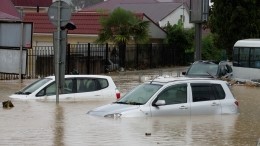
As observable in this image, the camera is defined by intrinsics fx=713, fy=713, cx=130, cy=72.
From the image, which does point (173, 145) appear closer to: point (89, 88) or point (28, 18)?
point (89, 88)

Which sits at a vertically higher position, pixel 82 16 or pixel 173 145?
pixel 82 16

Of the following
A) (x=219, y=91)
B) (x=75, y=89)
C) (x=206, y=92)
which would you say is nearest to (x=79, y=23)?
(x=75, y=89)

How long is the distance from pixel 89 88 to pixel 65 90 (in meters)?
0.84

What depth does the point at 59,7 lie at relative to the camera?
20.3m

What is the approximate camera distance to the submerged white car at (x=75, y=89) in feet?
73.6

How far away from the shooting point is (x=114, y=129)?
15172 mm

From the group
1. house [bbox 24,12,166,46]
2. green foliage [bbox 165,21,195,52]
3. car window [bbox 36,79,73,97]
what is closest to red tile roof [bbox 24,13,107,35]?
house [bbox 24,12,166,46]

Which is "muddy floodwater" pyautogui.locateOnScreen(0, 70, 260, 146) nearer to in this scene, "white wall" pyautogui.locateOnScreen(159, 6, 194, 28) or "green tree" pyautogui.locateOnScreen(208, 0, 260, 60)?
"green tree" pyautogui.locateOnScreen(208, 0, 260, 60)

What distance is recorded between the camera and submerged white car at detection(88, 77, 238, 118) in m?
17.2

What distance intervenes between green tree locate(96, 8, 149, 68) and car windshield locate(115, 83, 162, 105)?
29911 mm

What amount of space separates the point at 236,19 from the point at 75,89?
2597 centimetres

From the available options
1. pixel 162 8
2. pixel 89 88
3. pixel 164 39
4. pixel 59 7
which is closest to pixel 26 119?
pixel 59 7

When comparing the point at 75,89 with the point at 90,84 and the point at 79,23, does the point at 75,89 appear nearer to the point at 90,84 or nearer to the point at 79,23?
the point at 90,84

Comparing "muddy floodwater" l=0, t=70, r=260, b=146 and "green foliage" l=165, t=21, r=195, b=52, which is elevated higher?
"green foliage" l=165, t=21, r=195, b=52
